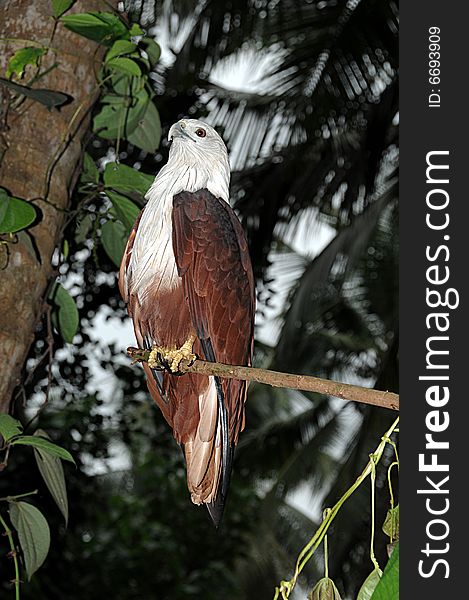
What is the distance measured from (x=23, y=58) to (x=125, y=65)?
23 cm

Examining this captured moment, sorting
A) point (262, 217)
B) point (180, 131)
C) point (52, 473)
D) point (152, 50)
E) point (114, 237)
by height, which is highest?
point (262, 217)

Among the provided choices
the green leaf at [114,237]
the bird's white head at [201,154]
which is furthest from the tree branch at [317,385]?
the green leaf at [114,237]

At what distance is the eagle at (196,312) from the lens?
151 centimetres

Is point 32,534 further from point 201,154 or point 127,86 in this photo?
point 127,86

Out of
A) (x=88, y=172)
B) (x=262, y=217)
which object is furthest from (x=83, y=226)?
(x=262, y=217)

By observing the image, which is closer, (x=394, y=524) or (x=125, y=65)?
(x=394, y=524)

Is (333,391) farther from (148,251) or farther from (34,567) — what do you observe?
(34,567)

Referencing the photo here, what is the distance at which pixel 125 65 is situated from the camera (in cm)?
181

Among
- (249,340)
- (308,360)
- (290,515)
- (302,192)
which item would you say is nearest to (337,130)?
(302,192)

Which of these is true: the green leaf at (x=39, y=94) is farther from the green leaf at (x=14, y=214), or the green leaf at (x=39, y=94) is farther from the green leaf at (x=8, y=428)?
the green leaf at (x=8, y=428)

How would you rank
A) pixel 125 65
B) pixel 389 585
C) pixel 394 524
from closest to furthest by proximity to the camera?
pixel 389 585 → pixel 394 524 → pixel 125 65

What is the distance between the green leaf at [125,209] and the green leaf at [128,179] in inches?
1.3

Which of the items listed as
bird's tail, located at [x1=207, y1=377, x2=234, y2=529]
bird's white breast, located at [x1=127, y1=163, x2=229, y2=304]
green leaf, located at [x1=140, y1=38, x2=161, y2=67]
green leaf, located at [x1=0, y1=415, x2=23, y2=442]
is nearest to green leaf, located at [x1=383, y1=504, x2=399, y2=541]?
bird's tail, located at [x1=207, y1=377, x2=234, y2=529]

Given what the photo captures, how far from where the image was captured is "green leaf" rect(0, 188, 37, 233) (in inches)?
61.4
